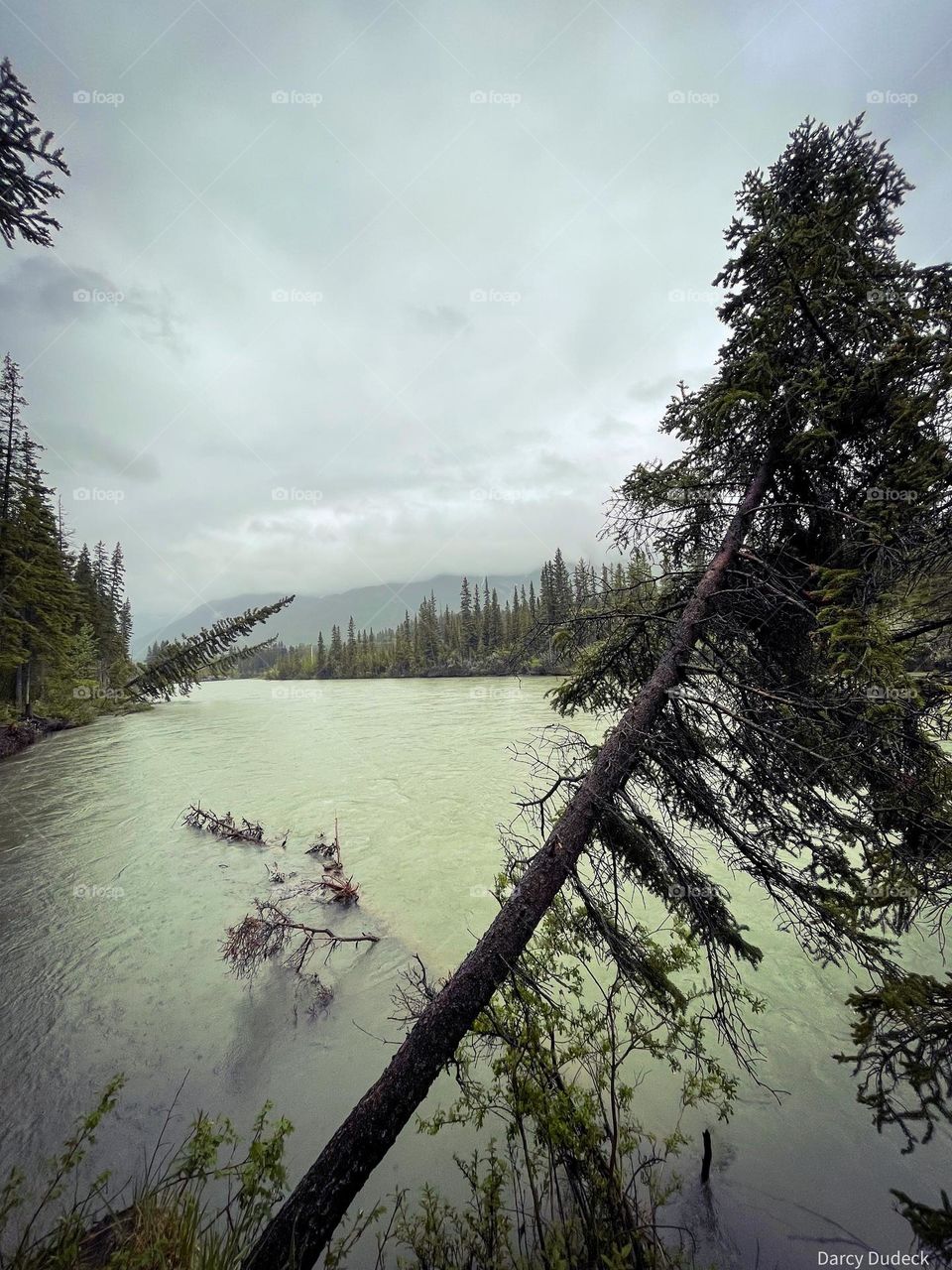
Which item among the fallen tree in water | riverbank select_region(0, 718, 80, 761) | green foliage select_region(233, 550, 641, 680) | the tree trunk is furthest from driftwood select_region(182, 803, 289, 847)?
riverbank select_region(0, 718, 80, 761)

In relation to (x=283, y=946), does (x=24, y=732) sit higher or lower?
higher

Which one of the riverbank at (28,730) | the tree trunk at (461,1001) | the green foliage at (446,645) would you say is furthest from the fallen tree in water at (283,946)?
the green foliage at (446,645)

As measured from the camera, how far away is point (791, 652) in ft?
16.5

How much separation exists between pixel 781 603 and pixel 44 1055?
9555mm

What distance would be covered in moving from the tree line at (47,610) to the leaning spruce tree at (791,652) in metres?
3.38

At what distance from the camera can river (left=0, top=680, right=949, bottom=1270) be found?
4262 millimetres

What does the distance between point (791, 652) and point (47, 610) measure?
17.2 meters

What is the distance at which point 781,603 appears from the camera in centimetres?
427

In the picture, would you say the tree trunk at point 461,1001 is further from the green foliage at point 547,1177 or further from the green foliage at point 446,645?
the green foliage at point 446,645

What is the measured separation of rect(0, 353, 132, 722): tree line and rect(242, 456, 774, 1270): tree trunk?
307cm

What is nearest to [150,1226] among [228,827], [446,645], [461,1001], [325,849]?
[461,1001]

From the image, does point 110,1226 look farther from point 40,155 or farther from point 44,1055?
point 40,155

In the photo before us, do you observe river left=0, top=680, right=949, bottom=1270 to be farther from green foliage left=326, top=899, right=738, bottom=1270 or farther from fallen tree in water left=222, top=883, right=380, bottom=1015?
green foliage left=326, top=899, right=738, bottom=1270

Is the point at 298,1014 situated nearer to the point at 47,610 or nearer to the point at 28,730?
the point at 47,610
